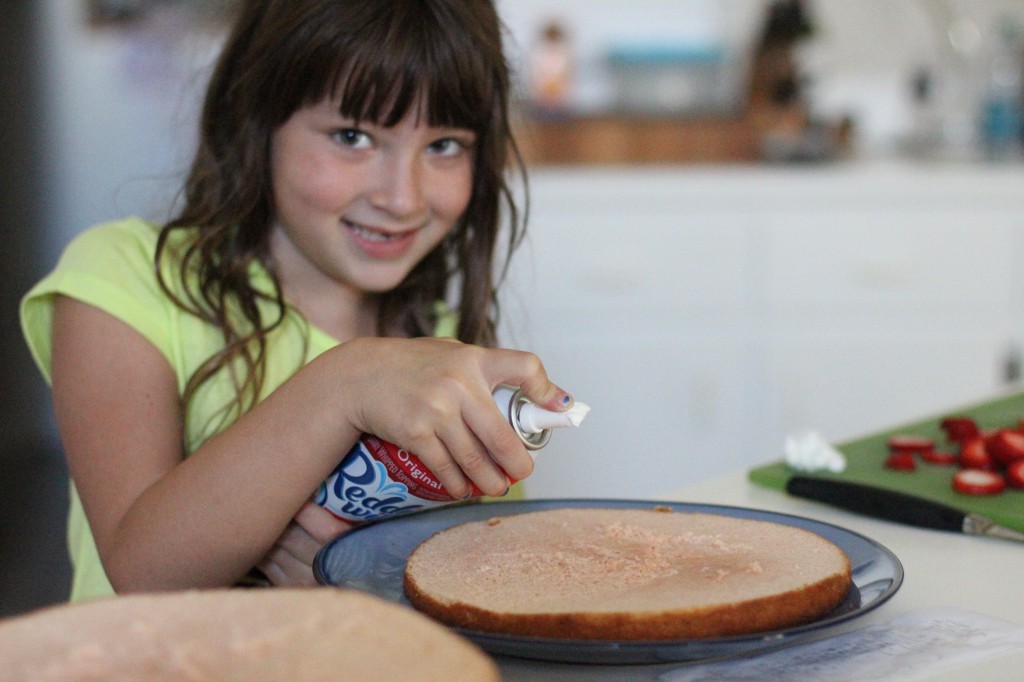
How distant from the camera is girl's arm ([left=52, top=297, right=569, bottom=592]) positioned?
62cm

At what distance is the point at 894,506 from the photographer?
0.78 metres

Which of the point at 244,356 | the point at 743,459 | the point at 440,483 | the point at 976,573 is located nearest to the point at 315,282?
the point at 244,356

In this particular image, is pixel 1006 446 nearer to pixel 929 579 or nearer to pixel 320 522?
pixel 929 579

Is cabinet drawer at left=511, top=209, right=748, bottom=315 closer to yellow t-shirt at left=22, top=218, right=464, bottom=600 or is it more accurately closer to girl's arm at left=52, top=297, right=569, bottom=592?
yellow t-shirt at left=22, top=218, right=464, bottom=600

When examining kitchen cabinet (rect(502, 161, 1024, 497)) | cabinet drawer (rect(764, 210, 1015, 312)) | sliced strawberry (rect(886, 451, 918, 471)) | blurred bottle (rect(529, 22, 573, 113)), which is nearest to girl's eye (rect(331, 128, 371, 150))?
sliced strawberry (rect(886, 451, 918, 471))

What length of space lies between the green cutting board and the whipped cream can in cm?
31

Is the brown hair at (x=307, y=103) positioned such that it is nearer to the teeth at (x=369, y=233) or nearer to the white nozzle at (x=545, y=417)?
the teeth at (x=369, y=233)

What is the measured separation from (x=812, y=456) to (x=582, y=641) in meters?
0.43

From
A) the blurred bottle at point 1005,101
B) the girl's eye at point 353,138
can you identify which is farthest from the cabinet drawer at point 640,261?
the girl's eye at point 353,138

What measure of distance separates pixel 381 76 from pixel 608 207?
1.42 metres

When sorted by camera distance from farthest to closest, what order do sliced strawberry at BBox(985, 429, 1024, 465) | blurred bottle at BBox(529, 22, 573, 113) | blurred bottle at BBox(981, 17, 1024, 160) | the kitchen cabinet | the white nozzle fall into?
blurred bottle at BBox(529, 22, 573, 113)
blurred bottle at BBox(981, 17, 1024, 160)
the kitchen cabinet
sliced strawberry at BBox(985, 429, 1024, 465)
the white nozzle

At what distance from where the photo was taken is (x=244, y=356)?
992 millimetres

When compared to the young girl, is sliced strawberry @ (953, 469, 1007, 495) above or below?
below

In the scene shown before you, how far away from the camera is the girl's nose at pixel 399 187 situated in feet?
3.05
